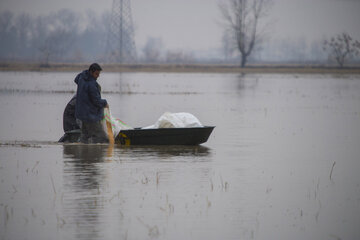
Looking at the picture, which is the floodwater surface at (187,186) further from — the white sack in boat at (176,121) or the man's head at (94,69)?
the man's head at (94,69)

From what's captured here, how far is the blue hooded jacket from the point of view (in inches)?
479

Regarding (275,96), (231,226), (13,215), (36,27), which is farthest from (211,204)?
(36,27)

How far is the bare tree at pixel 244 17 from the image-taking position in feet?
276

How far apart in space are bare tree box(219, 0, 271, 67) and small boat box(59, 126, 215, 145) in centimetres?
6977

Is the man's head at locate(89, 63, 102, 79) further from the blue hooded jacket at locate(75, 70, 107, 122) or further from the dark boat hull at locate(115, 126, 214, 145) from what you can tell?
the dark boat hull at locate(115, 126, 214, 145)

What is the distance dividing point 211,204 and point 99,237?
1.98 meters

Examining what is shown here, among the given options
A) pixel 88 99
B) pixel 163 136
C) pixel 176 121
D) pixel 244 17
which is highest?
pixel 244 17

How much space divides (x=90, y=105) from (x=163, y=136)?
1.60 m

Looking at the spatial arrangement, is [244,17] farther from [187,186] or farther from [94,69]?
[187,186]

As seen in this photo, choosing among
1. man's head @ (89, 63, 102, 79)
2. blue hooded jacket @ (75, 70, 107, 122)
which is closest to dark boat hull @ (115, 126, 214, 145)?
blue hooded jacket @ (75, 70, 107, 122)

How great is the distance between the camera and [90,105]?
1241 centimetres

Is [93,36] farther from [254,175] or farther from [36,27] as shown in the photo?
[254,175]

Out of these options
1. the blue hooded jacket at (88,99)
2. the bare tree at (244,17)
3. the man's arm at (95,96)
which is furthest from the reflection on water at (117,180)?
the bare tree at (244,17)

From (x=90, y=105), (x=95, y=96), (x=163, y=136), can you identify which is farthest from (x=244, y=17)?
(x=95, y=96)
